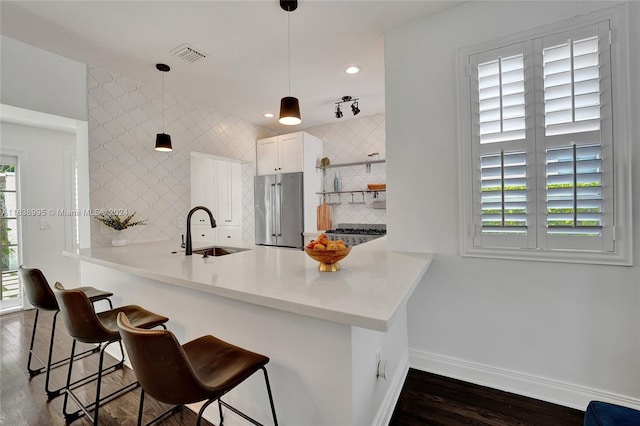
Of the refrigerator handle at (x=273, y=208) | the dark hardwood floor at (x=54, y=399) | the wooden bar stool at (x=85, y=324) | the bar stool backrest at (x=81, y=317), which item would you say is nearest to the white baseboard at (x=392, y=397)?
the dark hardwood floor at (x=54, y=399)

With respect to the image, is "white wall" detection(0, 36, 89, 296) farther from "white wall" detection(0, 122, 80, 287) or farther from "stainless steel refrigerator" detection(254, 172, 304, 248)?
"stainless steel refrigerator" detection(254, 172, 304, 248)

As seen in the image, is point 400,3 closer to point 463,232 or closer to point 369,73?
point 369,73

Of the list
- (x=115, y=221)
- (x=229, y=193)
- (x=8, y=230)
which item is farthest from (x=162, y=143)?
(x=8, y=230)

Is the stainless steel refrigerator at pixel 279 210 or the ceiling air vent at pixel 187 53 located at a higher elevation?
the ceiling air vent at pixel 187 53

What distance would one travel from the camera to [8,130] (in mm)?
3600

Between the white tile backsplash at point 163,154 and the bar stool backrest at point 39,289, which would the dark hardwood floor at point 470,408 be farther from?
the white tile backsplash at point 163,154

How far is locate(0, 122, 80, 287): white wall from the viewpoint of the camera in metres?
3.71

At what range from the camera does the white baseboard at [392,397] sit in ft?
4.88

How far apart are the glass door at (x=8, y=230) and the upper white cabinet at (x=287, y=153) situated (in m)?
3.19

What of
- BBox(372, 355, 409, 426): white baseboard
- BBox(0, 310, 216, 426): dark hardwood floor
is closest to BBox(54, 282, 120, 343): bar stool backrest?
BBox(0, 310, 216, 426): dark hardwood floor

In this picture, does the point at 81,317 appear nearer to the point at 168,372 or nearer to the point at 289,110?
the point at 168,372

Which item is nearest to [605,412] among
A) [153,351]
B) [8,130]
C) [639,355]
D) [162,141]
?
[639,355]

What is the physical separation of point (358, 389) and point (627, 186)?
1789 millimetres

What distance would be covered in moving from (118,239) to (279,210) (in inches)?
85.2
